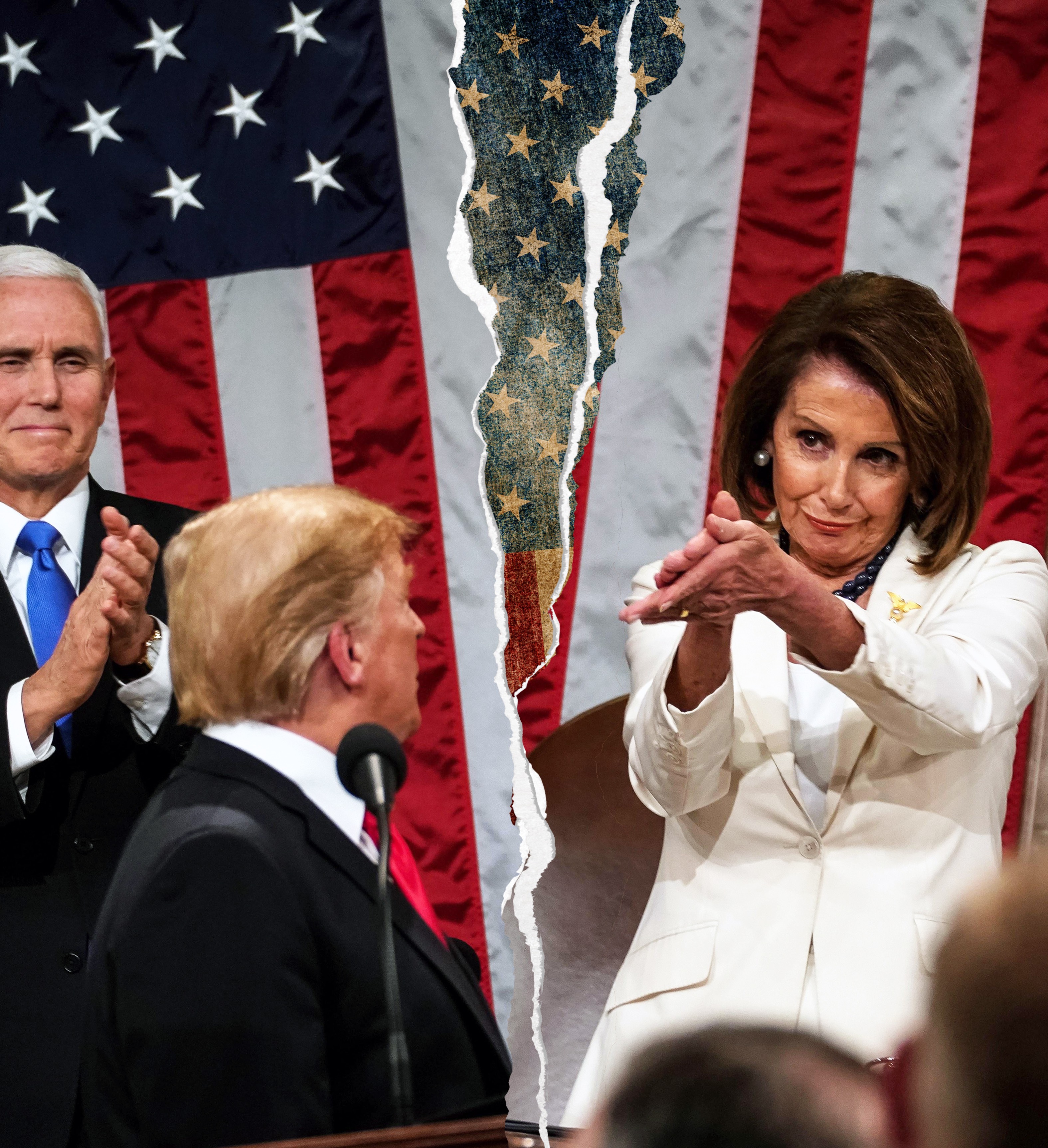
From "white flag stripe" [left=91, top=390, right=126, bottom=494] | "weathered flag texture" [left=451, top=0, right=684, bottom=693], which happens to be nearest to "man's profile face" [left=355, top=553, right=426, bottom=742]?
"weathered flag texture" [left=451, top=0, right=684, bottom=693]

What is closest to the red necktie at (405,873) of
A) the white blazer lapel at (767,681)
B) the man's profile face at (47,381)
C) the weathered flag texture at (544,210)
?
the white blazer lapel at (767,681)

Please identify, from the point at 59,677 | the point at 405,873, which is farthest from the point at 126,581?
the point at 405,873

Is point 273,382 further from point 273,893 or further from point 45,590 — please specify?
point 273,893

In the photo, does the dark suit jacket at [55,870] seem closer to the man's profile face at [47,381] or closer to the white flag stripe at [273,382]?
the man's profile face at [47,381]

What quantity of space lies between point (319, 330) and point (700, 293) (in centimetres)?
54

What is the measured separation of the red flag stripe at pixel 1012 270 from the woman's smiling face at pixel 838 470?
Result: 1.43 feet

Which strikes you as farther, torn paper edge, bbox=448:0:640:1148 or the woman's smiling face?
torn paper edge, bbox=448:0:640:1148

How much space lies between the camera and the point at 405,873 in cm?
124

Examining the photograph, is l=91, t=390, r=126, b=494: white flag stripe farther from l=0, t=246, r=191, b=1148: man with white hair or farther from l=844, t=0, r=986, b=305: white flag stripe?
l=844, t=0, r=986, b=305: white flag stripe

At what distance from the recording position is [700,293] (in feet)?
6.18

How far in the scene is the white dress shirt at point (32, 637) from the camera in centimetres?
132

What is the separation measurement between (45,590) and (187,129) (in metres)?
0.82

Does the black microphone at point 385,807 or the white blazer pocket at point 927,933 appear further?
the white blazer pocket at point 927,933

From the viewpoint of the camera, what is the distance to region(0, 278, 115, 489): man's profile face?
1.42m
